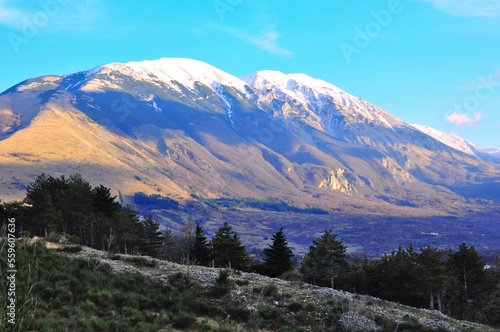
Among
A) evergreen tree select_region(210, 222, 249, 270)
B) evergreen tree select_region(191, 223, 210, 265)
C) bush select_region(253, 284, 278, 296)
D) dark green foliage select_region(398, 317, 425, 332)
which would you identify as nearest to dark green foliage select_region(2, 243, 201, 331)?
bush select_region(253, 284, 278, 296)

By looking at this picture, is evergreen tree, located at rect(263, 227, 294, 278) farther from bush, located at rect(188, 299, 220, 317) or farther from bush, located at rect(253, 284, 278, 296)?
bush, located at rect(188, 299, 220, 317)

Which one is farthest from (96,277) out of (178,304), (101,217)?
(101,217)

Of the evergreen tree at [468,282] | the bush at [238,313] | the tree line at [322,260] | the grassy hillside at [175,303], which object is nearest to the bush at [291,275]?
the tree line at [322,260]

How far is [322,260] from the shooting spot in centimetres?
5441

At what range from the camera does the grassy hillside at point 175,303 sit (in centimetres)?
1839

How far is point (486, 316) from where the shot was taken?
47438mm

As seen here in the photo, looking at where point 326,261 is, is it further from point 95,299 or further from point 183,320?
point 95,299

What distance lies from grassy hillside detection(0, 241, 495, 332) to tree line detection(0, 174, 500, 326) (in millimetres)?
17259

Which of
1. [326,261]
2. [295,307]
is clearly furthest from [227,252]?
[295,307]

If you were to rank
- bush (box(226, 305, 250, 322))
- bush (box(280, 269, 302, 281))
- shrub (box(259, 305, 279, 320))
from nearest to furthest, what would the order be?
bush (box(226, 305, 250, 322)) → shrub (box(259, 305, 279, 320)) → bush (box(280, 269, 302, 281))

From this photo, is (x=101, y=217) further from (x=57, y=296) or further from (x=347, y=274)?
(x=347, y=274)

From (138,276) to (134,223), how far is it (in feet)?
123

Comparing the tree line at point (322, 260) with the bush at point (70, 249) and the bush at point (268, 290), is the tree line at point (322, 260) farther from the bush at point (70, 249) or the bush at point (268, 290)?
the bush at point (268, 290)

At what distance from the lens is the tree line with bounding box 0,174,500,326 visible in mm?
46406
